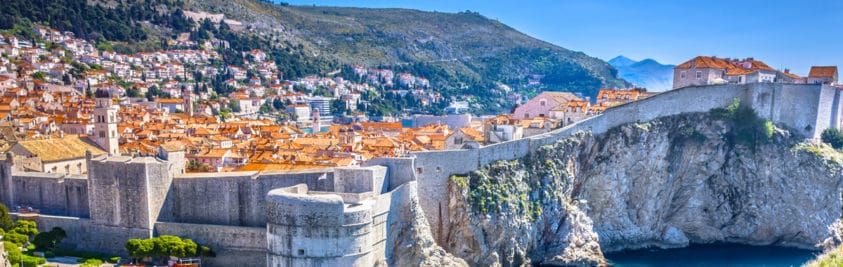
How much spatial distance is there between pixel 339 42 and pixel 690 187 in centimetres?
12880

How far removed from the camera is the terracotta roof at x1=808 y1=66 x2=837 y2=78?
42875 mm

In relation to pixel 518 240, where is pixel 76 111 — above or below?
above

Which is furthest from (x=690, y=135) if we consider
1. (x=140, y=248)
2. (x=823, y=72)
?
(x=140, y=248)

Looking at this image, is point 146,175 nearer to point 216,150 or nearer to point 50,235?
point 50,235

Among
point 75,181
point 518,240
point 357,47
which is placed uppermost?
point 357,47

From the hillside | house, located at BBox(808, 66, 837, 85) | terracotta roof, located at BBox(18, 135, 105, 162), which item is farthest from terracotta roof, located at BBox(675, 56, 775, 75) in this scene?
the hillside

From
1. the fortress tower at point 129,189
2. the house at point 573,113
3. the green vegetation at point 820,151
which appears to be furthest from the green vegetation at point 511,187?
the green vegetation at point 820,151

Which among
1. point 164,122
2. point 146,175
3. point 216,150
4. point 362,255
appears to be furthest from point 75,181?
point 164,122

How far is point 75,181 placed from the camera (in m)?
26.3

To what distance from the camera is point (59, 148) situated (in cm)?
3325

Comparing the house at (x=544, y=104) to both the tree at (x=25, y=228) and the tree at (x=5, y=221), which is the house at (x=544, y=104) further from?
the tree at (x=5, y=221)

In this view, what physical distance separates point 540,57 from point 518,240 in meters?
165

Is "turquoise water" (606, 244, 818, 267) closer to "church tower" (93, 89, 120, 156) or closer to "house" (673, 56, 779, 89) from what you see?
"house" (673, 56, 779, 89)

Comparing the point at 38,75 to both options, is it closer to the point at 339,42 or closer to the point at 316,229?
the point at 316,229
